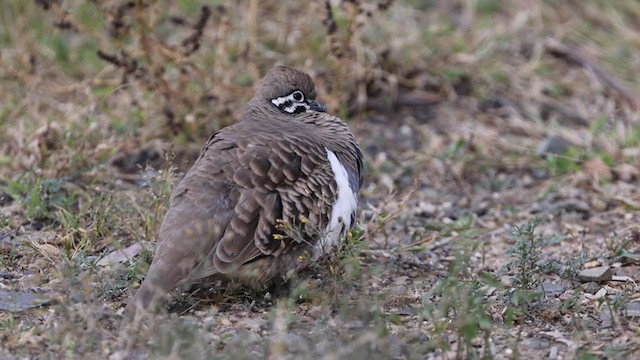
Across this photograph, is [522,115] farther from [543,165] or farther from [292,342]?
[292,342]

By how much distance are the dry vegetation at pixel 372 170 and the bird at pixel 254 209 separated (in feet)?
0.57

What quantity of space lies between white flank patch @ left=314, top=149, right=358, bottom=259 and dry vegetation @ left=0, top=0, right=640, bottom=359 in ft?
0.30

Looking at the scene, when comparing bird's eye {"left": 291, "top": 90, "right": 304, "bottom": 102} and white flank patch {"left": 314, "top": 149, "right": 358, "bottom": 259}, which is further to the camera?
bird's eye {"left": 291, "top": 90, "right": 304, "bottom": 102}

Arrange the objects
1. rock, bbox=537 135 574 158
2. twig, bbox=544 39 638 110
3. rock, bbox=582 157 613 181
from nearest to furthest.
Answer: rock, bbox=582 157 613 181
rock, bbox=537 135 574 158
twig, bbox=544 39 638 110

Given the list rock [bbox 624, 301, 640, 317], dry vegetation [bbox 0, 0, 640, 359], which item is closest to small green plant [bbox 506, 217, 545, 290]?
dry vegetation [bbox 0, 0, 640, 359]

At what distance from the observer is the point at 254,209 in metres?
4.39

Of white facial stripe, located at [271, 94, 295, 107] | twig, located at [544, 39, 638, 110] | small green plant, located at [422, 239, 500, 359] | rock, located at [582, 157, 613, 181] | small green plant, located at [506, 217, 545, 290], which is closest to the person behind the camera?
small green plant, located at [422, 239, 500, 359]

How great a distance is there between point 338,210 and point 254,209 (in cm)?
47

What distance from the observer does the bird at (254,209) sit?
4.22m

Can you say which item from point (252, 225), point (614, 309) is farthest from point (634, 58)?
point (252, 225)

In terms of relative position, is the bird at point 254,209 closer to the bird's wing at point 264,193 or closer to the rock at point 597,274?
the bird's wing at point 264,193

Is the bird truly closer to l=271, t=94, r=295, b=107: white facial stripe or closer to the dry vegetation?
the dry vegetation

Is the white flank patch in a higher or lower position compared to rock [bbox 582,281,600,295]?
higher

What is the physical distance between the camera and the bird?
4219mm
